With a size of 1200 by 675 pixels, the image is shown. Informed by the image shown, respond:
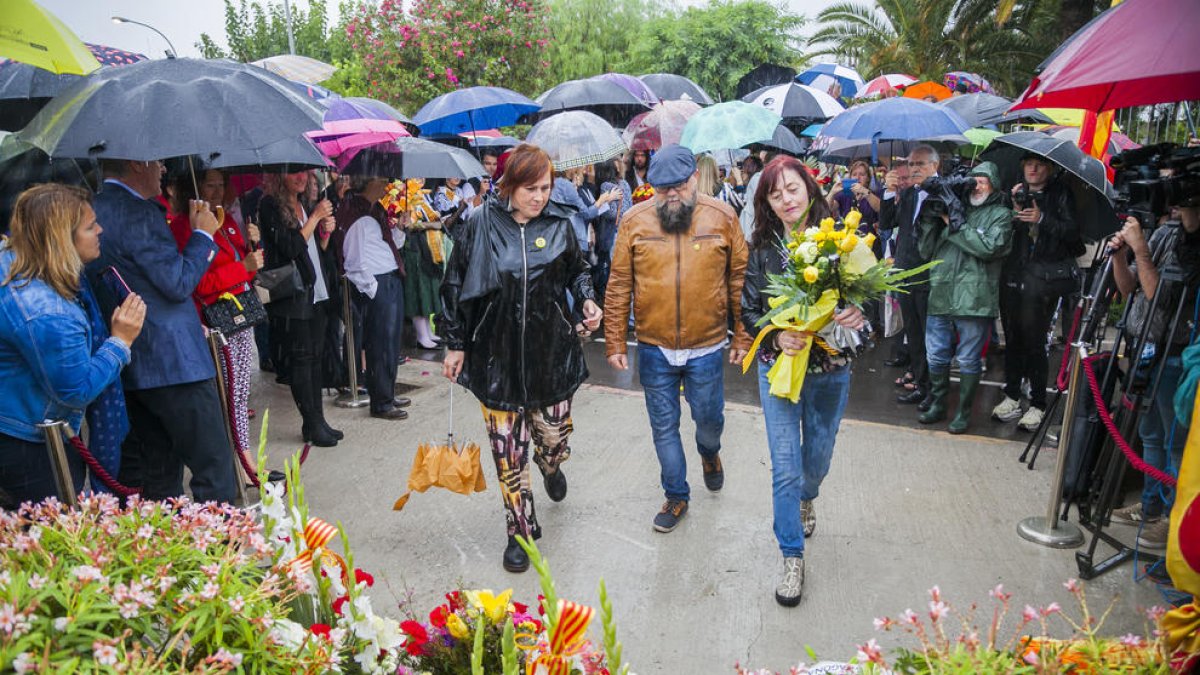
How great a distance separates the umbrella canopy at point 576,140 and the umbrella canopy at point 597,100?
8.46ft

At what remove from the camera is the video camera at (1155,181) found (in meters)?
3.60

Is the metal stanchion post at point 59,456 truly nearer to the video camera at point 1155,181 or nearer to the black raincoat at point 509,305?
the black raincoat at point 509,305

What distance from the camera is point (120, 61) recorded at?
211 inches

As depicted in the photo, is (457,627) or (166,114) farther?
(166,114)

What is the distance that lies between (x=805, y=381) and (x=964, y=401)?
2717 millimetres

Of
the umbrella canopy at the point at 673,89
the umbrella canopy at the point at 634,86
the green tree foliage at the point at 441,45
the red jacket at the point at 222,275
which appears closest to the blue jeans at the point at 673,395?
the red jacket at the point at 222,275

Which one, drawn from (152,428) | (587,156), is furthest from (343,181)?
(152,428)

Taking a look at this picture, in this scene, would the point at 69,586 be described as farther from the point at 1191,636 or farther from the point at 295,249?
the point at 295,249

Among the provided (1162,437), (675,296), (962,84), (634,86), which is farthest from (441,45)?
(1162,437)

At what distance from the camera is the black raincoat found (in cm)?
390

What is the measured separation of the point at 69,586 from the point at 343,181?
596 cm

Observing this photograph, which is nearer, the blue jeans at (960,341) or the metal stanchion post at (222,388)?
the metal stanchion post at (222,388)

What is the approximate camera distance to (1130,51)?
2.83 m

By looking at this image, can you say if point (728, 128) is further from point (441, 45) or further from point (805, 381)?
point (441, 45)
